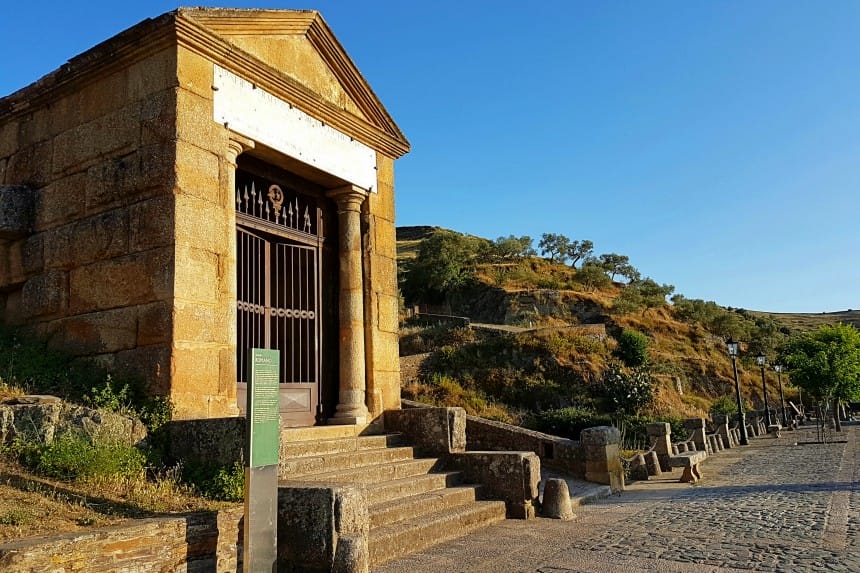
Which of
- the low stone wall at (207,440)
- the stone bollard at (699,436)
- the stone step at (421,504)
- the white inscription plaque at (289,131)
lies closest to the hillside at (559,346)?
the stone bollard at (699,436)

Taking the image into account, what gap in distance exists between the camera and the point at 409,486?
7375 millimetres

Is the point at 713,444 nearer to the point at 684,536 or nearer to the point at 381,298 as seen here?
the point at 381,298

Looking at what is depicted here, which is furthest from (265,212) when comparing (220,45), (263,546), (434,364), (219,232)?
(434,364)

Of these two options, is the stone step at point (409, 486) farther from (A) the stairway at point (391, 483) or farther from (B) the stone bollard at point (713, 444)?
(B) the stone bollard at point (713, 444)

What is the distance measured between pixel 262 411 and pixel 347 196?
536 cm

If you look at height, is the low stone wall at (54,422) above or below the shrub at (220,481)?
above

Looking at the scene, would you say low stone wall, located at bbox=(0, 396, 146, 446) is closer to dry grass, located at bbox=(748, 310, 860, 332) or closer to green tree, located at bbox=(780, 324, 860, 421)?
green tree, located at bbox=(780, 324, 860, 421)

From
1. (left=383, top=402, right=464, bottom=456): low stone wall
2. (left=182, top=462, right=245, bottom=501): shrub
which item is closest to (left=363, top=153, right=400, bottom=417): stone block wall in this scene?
(left=383, top=402, right=464, bottom=456): low stone wall

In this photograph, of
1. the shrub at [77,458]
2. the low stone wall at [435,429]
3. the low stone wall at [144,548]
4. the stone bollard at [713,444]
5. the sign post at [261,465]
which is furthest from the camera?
the stone bollard at [713,444]

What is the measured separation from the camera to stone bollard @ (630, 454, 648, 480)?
12102 mm

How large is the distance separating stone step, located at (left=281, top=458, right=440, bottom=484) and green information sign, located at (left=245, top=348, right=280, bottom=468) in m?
1.67

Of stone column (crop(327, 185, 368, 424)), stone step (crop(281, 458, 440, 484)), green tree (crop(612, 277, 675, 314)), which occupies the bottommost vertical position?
stone step (crop(281, 458, 440, 484))

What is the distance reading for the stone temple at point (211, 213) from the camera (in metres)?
6.98

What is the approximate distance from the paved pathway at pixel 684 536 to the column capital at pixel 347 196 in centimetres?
493
